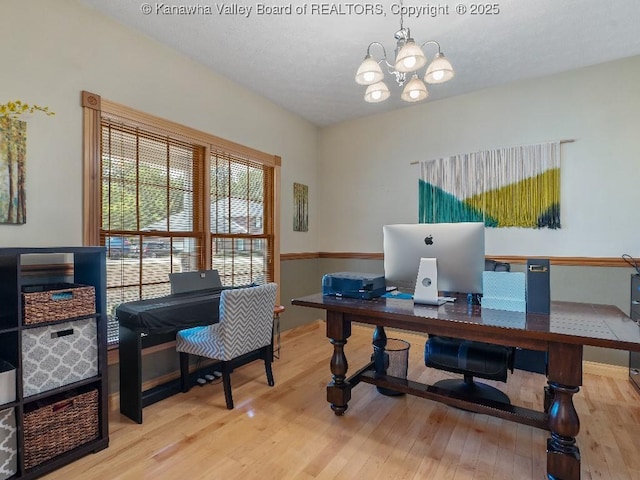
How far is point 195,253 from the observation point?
3070 mm

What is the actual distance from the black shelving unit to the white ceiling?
1.76 m

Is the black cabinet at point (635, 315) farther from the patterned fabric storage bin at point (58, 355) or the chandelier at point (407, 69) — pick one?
the patterned fabric storage bin at point (58, 355)

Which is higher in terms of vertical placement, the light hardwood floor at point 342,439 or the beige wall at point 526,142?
the beige wall at point 526,142

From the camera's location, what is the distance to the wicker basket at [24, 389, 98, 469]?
1.66m

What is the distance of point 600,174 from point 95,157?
13.7 ft

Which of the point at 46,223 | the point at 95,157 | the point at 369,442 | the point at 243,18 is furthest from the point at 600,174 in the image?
the point at 46,223

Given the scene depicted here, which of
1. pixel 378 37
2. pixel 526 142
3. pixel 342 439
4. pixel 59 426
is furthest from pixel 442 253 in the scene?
pixel 59 426

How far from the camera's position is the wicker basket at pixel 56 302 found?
1672 millimetres

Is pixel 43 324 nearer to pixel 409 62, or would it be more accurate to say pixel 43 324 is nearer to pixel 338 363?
pixel 338 363

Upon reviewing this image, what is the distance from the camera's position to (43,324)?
5.57 ft

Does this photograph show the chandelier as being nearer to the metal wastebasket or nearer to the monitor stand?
the monitor stand

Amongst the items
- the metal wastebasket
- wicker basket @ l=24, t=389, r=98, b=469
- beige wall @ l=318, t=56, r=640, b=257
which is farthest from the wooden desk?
beige wall @ l=318, t=56, r=640, b=257

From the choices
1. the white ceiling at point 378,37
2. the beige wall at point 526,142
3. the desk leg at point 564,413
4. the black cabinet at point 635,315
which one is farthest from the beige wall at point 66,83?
the black cabinet at point 635,315

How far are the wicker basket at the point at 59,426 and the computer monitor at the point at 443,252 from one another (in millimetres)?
1971
